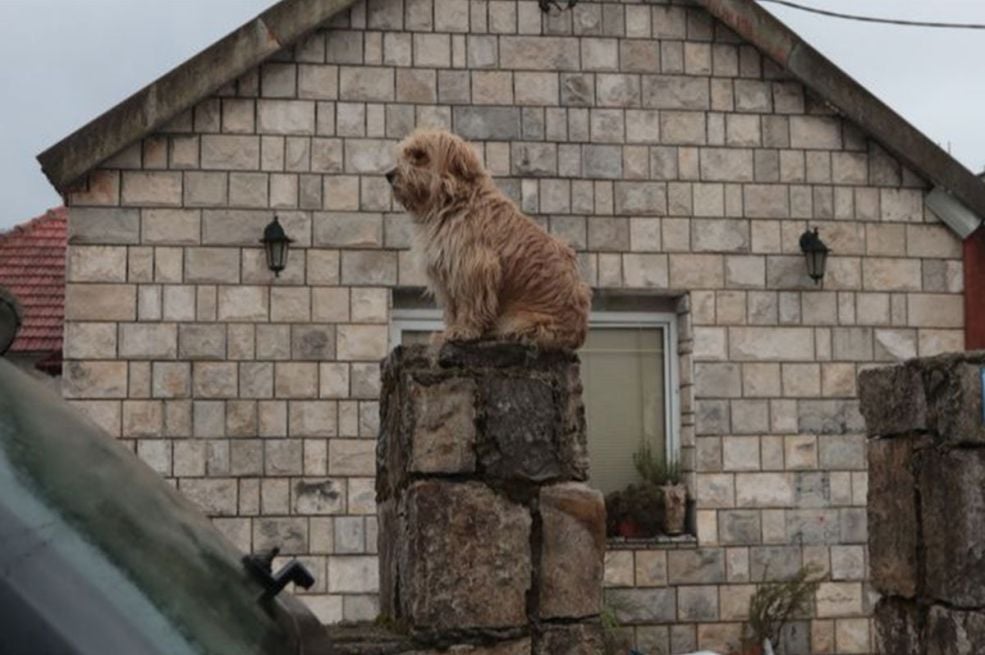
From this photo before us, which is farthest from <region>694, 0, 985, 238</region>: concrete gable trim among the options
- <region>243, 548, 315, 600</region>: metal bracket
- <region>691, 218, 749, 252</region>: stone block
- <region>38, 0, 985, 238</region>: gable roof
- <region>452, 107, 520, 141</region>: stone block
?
<region>243, 548, 315, 600</region>: metal bracket

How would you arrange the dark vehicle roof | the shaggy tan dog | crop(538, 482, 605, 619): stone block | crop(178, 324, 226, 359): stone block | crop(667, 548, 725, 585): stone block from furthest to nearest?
crop(667, 548, 725, 585): stone block, crop(178, 324, 226, 359): stone block, the shaggy tan dog, crop(538, 482, 605, 619): stone block, the dark vehicle roof

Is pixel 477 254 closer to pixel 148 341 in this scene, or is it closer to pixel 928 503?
pixel 928 503

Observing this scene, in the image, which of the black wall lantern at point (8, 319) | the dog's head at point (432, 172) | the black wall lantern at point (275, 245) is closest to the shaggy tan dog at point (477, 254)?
the dog's head at point (432, 172)

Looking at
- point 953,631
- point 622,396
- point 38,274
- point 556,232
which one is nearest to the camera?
point 953,631

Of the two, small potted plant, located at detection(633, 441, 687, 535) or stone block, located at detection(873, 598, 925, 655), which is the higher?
small potted plant, located at detection(633, 441, 687, 535)

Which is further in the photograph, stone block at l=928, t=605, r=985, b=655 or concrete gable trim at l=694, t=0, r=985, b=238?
concrete gable trim at l=694, t=0, r=985, b=238

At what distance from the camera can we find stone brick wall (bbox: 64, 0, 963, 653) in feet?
26.8

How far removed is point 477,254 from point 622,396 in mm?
5076

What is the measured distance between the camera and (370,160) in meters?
8.51

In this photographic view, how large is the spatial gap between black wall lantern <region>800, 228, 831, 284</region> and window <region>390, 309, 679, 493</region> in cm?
87

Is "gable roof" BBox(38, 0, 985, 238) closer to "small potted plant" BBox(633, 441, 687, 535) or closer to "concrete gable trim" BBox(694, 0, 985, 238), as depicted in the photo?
"concrete gable trim" BBox(694, 0, 985, 238)

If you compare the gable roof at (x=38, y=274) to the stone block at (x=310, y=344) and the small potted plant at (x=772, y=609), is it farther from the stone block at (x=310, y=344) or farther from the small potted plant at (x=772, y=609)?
the small potted plant at (x=772, y=609)

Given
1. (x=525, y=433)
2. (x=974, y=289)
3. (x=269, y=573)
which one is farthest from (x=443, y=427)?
(x=974, y=289)

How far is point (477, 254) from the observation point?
153 inches
